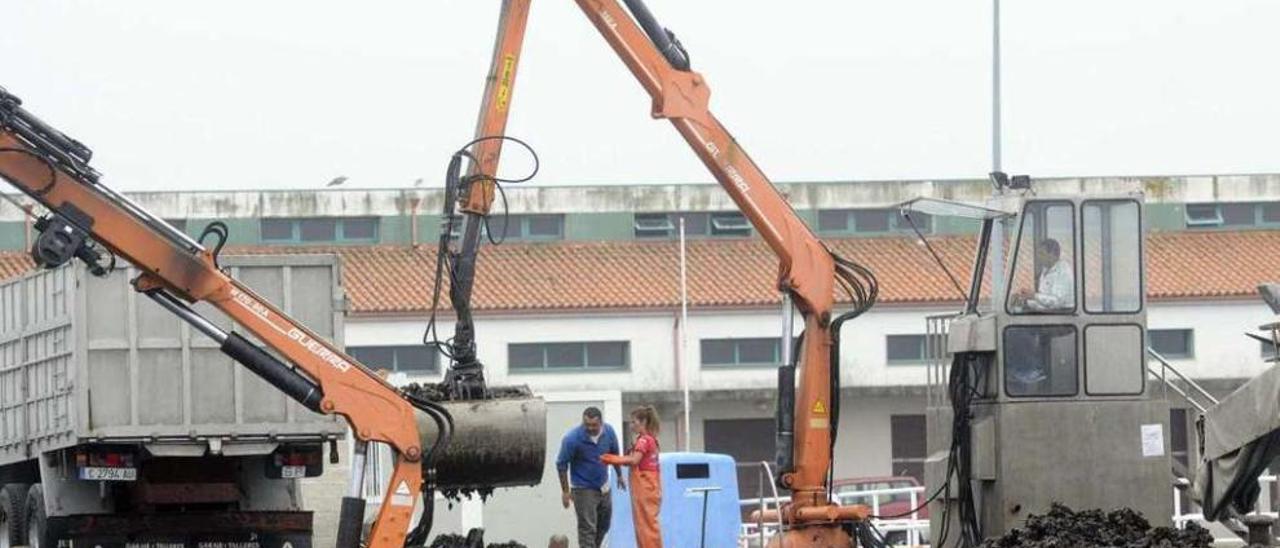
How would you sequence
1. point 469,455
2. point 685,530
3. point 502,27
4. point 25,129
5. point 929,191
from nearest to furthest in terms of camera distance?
point 25,129 < point 469,455 < point 502,27 < point 685,530 < point 929,191

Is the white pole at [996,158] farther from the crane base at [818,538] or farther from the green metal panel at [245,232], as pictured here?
the green metal panel at [245,232]

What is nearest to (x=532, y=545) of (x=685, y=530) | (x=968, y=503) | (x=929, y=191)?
(x=685, y=530)

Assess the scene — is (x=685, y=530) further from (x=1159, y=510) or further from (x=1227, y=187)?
(x=1227, y=187)

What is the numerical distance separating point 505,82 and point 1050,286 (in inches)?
181

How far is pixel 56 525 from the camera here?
798 inches

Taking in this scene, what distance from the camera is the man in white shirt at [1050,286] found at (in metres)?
18.0

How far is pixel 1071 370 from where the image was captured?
18.1 m

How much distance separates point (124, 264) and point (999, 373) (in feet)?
23.2

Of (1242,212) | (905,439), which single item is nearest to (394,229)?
(905,439)

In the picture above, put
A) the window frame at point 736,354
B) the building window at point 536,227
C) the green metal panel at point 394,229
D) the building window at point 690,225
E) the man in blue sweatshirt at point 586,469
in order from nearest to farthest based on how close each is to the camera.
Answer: the man in blue sweatshirt at point 586,469 → the window frame at point 736,354 → the green metal panel at point 394,229 → the building window at point 536,227 → the building window at point 690,225

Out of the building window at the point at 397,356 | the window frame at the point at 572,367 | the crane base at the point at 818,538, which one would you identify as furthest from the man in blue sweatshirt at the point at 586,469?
the window frame at the point at 572,367

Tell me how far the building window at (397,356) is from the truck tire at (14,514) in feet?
113

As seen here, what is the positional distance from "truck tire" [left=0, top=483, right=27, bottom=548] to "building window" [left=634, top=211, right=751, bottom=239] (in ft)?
146

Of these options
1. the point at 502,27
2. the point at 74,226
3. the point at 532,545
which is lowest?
the point at 532,545
